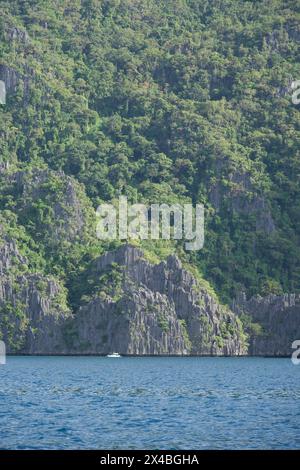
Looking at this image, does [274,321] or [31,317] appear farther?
[274,321]

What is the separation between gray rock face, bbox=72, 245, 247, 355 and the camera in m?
186

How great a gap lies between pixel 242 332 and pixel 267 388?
7486cm

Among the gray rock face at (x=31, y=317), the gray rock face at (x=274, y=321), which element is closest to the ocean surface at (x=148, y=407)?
the gray rock face at (x=31, y=317)

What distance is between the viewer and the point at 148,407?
97.6 meters

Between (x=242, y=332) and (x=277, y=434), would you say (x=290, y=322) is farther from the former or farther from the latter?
(x=277, y=434)

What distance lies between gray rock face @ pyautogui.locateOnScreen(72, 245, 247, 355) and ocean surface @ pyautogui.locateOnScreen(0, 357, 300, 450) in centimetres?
3106

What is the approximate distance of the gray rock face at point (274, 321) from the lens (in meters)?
192

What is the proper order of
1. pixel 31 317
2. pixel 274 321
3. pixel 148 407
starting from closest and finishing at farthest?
1. pixel 148 407
2. pixel 31 317
3. pixel 274 321

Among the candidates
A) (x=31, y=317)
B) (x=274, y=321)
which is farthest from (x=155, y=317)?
(x=274, y=321)

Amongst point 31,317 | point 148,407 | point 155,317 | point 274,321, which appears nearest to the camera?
point 148,407

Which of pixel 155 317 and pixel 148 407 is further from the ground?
pixel 155 317

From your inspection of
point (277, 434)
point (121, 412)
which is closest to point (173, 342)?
point (121, 412)

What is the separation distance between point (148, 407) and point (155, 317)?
8845cm

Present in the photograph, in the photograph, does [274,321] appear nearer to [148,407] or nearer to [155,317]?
[155,317]
